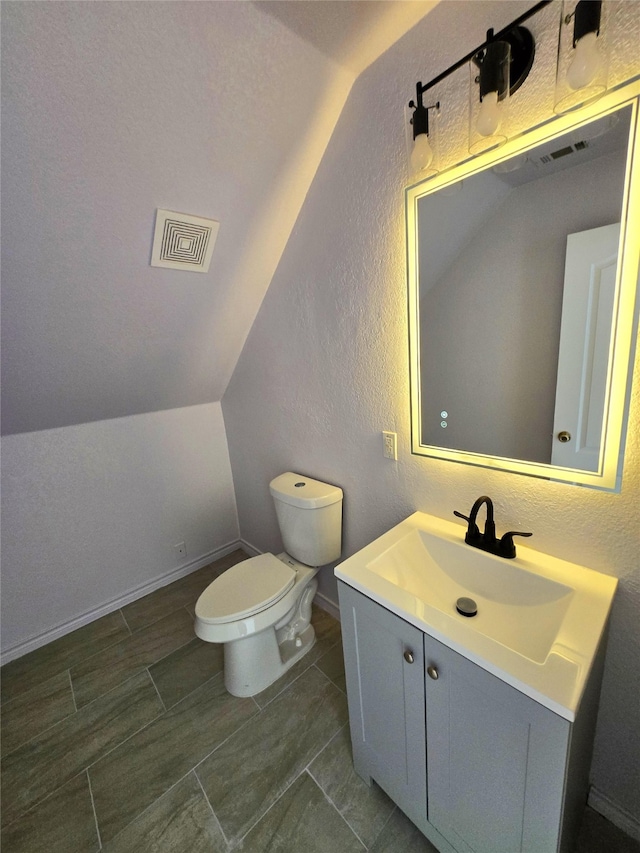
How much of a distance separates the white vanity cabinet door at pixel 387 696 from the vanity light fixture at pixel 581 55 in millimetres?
1255

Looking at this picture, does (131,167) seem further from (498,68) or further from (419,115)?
(498,68)

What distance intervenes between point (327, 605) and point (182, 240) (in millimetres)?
1943

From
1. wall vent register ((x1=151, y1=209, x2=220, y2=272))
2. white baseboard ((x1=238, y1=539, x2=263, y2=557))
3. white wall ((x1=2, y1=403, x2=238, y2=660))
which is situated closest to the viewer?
wall vent register ((x1=151, y1=209, x2=220, y2=272))

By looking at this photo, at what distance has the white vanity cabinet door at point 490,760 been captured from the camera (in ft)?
2.17

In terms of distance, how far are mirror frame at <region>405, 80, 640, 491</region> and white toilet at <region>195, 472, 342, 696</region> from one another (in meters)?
0.84

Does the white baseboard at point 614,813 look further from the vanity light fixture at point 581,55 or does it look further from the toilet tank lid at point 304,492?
the vanity light fixture at point 581,55

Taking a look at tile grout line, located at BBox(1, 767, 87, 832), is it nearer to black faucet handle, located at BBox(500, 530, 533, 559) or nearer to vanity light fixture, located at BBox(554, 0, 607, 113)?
black faucet handle, located at BBox(500, 530, 533, 559)

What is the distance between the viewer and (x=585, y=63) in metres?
0.68

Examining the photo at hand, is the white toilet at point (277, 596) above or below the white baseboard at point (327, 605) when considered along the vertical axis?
above

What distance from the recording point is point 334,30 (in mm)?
945

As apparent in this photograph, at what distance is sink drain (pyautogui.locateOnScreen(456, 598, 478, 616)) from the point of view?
3.18 ft

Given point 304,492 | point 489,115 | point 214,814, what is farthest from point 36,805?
point 489,115

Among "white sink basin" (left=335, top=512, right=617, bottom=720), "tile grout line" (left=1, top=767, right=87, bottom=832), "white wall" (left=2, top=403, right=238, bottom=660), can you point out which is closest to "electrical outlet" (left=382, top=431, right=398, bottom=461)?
"white sink basin" (left=335, top=512, right=617, bottom=720)

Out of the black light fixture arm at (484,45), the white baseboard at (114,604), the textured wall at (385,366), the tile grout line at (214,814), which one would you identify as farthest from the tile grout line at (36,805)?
the black light fixture arm at (484,45)
